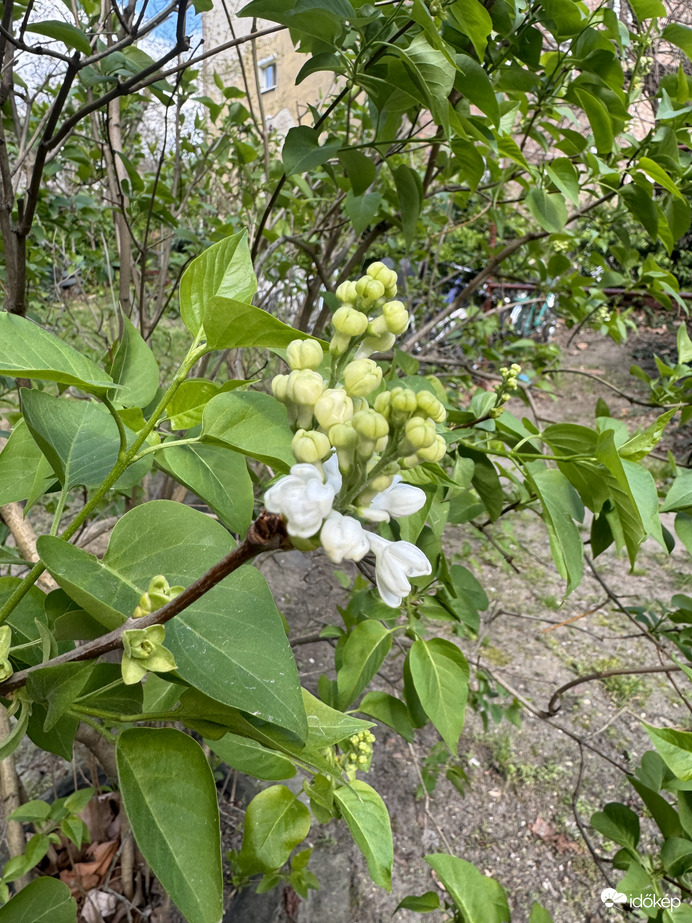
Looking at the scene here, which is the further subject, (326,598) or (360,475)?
(326,598)

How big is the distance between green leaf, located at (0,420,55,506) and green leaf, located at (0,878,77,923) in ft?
0.99

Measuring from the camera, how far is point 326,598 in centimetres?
238

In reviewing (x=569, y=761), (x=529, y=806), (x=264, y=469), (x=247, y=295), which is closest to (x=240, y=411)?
(x=247, y=295)

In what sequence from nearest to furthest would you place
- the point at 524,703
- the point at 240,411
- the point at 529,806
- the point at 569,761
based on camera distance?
the point at 240,411, the point at 524,703, the point at 529,806, the point at 569,761

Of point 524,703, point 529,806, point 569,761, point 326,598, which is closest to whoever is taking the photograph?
point 524,703

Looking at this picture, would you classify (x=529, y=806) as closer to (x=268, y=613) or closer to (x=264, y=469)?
(x=264, y=469)

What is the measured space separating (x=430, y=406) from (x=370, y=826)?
1.85 feet

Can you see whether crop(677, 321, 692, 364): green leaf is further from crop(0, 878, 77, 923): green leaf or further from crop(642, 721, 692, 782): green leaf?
crop(0, 878, 77, 923): green leaf

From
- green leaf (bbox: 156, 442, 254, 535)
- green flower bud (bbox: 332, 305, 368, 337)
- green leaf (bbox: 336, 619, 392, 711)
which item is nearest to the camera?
green flower bud (bbox: 332, 305, 368, 337)

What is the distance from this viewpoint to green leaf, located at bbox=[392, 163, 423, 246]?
34.2 inches

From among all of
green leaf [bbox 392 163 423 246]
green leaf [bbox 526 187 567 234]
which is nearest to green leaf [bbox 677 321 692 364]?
green leaf [bbox 526 187 567 234]

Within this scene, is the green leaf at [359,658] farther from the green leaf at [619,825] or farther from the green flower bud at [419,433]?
the green flower bud at [419,433]

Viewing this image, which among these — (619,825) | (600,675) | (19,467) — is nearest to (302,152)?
(19,467)

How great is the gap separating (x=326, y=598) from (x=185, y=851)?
6.77 feet
